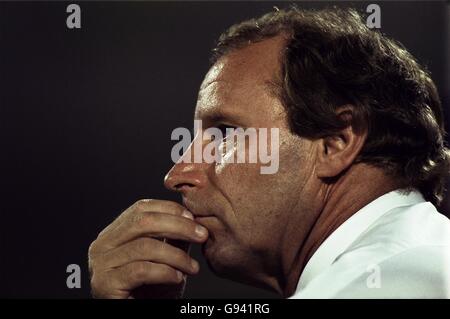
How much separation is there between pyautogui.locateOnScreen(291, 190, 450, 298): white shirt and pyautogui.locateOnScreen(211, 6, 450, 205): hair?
154 mm

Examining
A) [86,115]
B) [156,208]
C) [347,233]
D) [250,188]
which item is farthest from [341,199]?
[86,115]

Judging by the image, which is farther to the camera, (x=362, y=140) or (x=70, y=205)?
(x=70, y=205)

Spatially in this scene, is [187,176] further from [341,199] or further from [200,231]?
[341,199]

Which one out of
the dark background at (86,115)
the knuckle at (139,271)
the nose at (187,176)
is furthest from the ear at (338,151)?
the dark background at (86,115)

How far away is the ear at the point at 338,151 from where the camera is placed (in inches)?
60.1

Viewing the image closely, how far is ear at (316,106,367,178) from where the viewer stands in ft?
5.01

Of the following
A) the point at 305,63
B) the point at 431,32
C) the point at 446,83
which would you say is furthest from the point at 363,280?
the point at 431,32

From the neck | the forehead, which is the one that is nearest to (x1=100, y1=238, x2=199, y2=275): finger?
the neck

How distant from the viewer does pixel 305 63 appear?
1570 millimetres

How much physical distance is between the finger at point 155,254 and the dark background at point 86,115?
0.89 metres

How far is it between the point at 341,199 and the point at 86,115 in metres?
1.28

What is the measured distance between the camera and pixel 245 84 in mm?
1562
